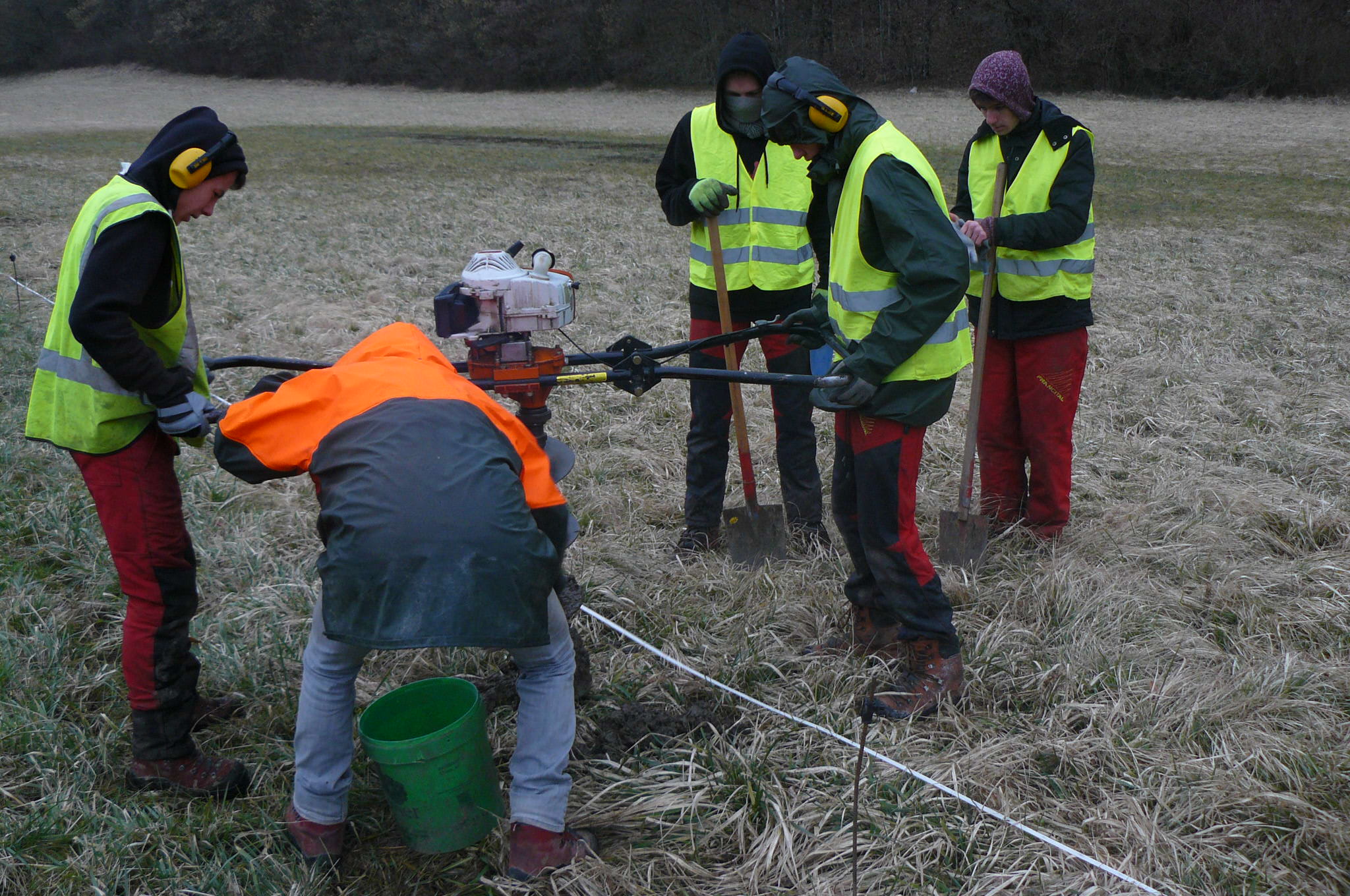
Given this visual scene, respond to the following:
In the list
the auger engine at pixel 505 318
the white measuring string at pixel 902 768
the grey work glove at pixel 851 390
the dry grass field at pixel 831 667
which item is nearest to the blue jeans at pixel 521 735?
the dry grass field at pixel 831 667

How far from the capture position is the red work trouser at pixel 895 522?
3500 mm

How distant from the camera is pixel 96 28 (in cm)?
5269

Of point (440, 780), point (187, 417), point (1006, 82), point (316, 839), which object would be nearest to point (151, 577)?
point (187, 417)

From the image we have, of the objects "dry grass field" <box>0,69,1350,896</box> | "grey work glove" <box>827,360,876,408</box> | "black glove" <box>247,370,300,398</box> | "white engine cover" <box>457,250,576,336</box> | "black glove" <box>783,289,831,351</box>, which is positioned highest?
"white engine cover" <box>457,250,576,336</box>

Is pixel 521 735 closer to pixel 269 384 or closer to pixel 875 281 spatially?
pixel 269 384

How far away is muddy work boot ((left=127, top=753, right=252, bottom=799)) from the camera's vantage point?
322 cm

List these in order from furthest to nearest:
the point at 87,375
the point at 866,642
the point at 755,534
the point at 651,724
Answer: the point at 755,534
the point at 866,642
the point at 651,724
the point at 87,375

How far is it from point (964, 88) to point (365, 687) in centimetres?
3272

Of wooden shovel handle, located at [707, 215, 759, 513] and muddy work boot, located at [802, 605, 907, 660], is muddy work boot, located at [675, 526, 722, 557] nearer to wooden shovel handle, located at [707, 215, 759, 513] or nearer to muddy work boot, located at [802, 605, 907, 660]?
wooden shovel handle, located at [707, 215, 759, 513]

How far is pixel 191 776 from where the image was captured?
10.6ft

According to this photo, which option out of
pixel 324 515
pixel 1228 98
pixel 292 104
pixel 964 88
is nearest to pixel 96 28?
pixel 292 104

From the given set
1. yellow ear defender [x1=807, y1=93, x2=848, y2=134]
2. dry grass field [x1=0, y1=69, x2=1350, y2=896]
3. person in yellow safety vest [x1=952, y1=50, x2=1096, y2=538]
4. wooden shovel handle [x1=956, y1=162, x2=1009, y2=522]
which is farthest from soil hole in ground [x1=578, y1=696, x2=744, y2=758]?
person in yellow safety vest [x1=952, y1=50, x2=1096, y2=538]

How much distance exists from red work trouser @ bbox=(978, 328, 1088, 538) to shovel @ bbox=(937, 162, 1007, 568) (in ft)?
0.51

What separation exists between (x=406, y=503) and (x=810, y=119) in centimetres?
185
